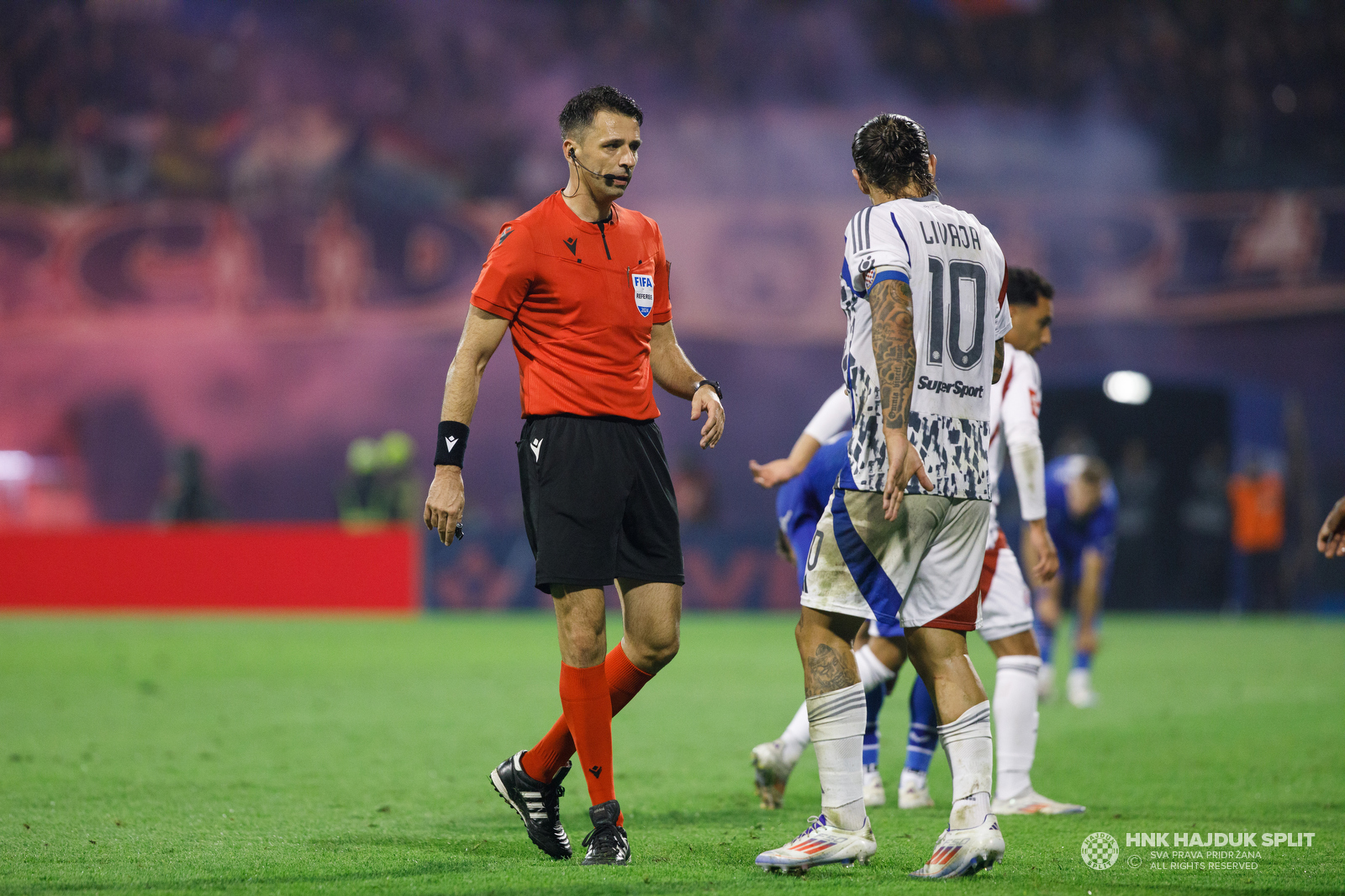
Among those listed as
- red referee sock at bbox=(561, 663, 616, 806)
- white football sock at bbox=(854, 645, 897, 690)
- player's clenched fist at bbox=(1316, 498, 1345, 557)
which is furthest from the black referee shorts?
player's clenched fist at bbox=(1316, 498, 1345, 557)

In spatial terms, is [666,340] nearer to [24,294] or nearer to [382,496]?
[382,496]

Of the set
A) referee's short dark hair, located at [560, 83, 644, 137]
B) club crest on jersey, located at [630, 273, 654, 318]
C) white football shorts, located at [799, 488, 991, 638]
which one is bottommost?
white football shorts, located at [799, 488, 991, 638]

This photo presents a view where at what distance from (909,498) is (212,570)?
53.5 feet

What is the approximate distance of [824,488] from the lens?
5656mm

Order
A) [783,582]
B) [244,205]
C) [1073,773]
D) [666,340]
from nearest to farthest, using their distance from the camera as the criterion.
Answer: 1. [666,340]
2. [1073,773]
3. [783,582]
4. [244,205]

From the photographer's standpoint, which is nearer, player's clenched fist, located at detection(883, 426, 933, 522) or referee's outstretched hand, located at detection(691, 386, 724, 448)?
player's clenched fist, located at detection(883, 426, 933, 522)

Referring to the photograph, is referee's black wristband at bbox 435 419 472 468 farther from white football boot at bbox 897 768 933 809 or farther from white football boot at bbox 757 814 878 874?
white football boot at bbox 897 768 933 809

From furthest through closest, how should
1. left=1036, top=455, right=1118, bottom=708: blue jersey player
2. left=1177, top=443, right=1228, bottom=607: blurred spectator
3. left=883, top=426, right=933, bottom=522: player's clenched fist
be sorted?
left=1177, top=443, right=1228, bottom=607: blurred spectator < left=1036, top=455, right=1118, bottom=708: blue jersey player < left=883, top=426, right=933, bottom=522: player's clenched fist

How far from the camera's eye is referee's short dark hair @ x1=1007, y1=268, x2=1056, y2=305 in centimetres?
594

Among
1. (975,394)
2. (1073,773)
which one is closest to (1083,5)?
(1073,773)

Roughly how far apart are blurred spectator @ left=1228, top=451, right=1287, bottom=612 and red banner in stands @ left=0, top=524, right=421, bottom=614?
1136 centimetres

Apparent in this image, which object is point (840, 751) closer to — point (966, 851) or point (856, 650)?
point (966, 851)

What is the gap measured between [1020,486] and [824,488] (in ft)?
2.75

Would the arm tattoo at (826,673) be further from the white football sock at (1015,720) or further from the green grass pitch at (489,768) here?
the white football sock at (1015,720)
